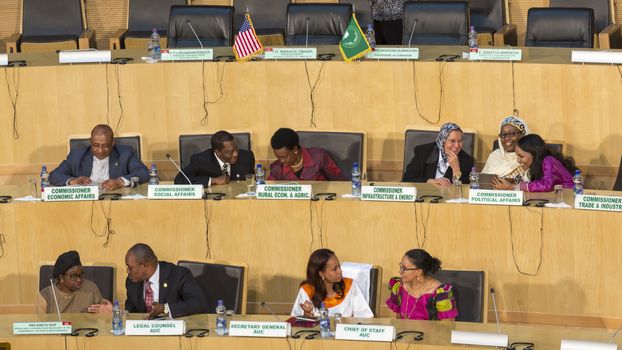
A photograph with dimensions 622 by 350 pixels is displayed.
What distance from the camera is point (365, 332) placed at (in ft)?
19.5

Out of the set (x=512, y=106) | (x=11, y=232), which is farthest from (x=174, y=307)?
(x=512, y=106)

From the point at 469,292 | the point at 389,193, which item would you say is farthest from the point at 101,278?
the point at 469,292

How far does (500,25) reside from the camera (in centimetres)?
1021

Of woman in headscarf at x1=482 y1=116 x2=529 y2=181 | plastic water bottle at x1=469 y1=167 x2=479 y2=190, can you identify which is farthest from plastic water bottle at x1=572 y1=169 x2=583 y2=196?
woman in headscarf at x1=482 y1=116 x2=529 y2=181

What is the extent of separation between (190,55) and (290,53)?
680 mm

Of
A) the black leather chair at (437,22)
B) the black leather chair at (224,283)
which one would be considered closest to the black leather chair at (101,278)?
the black leather chair at (224,283)

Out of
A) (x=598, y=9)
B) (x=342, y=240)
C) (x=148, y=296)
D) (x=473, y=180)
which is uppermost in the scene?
(x=598, y=9)

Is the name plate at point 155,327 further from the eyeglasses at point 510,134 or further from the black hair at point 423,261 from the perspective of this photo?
the eyeglasses at point 510,134

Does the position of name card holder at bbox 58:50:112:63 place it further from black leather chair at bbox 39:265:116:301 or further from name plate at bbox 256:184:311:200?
black leather chair at bbox 39:265:116:301

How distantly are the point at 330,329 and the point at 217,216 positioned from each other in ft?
5.25

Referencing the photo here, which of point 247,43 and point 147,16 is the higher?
point 147,16

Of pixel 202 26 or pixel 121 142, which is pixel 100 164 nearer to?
pixel 121 142

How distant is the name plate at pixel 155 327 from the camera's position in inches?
241

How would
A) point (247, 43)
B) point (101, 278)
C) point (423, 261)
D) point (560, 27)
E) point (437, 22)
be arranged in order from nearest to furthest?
point (423, 261) < point (101, 278) < point (247, 43) < point (560, 27) < point (437, 22)
